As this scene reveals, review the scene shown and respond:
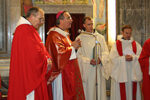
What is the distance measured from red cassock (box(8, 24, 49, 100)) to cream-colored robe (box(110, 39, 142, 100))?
2.78 m

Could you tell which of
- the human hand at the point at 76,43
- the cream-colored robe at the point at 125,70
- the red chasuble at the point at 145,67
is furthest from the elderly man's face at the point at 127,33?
the human hand at the point at 76,43

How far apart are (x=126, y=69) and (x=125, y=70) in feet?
0.25

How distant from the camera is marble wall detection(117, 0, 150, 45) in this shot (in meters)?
7.93

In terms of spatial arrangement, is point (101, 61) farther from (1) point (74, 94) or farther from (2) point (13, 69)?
(2) point (13, 69)

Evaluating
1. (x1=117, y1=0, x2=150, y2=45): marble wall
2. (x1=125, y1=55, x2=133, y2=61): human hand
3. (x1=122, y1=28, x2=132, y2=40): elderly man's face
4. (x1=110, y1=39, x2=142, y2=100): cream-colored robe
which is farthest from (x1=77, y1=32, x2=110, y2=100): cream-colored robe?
(x1=117, y1=0, x2=150, y2=45): marble wall

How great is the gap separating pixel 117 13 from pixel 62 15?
13.2 feet

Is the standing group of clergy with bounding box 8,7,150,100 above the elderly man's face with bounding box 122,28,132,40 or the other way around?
the other way around

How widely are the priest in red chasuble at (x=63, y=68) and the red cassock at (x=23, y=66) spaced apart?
65cm

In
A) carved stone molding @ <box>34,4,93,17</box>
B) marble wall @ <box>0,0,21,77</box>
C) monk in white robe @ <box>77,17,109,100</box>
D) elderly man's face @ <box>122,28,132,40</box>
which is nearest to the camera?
monk in white robe @ <box>77,17,109,100</box>

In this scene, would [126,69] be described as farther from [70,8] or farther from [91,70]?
[70,8]

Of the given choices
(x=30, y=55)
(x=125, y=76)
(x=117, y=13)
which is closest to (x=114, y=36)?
(x=117, y=13)

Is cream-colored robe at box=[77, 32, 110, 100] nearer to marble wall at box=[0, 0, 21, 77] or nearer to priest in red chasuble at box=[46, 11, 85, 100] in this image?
Answer: priest in red chasuble at box=[46, 11, 85, 100]

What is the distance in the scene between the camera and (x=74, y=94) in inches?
168

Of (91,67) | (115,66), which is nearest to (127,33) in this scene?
(115,66)
